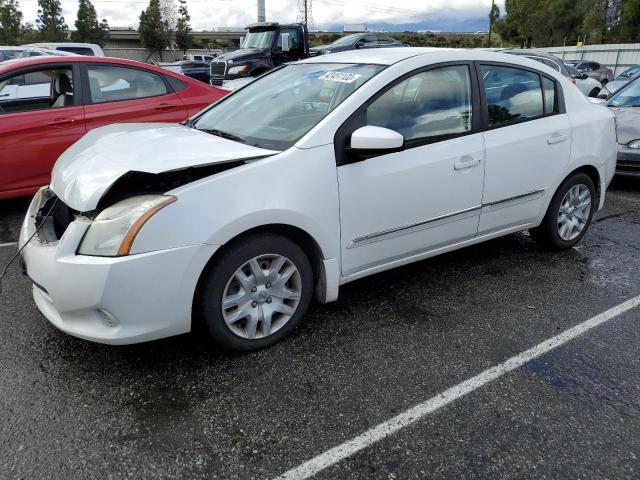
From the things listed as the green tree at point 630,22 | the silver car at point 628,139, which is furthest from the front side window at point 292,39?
the green tree at point 630,22

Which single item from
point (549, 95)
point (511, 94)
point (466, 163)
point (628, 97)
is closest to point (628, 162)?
point (628, 97)

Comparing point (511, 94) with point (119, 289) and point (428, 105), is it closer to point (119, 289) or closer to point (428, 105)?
point (428, 105)

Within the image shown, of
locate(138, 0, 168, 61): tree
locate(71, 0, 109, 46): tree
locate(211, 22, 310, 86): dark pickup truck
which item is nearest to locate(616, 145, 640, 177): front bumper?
locate(211, 22, 310, 86): dark pickup truck

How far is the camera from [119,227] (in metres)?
2.48

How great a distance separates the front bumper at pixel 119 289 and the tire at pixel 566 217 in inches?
114

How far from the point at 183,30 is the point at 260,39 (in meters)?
56.5

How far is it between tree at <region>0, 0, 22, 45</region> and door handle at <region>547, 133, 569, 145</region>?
4733 cm

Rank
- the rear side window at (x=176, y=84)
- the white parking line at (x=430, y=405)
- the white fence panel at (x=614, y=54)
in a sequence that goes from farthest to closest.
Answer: the white fence panel at (x=614, y=54), the rear side window at (x=176, y=84), the white parking line at (x=430, y=405)

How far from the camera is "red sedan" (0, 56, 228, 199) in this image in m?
5.06

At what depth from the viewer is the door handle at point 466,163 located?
136 inches

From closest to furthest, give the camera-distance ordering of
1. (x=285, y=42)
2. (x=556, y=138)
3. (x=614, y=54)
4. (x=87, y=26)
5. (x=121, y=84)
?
(x=556, y=138), (x=121, y=84), (x=285, y=42), (x=614, y=54), (x=87, y=26)

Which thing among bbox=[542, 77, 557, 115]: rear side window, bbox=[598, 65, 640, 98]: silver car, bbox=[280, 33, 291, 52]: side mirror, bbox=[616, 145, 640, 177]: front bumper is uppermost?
bbox=[280, 33, 291, 52]: side mirror

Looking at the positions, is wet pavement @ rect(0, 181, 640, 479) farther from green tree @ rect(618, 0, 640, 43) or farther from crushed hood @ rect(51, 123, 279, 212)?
green tree @ rect(618, 0, 640, 43)

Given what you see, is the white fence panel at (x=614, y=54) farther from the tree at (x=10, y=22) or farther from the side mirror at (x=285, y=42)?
the tree at (x=10, y=22)
